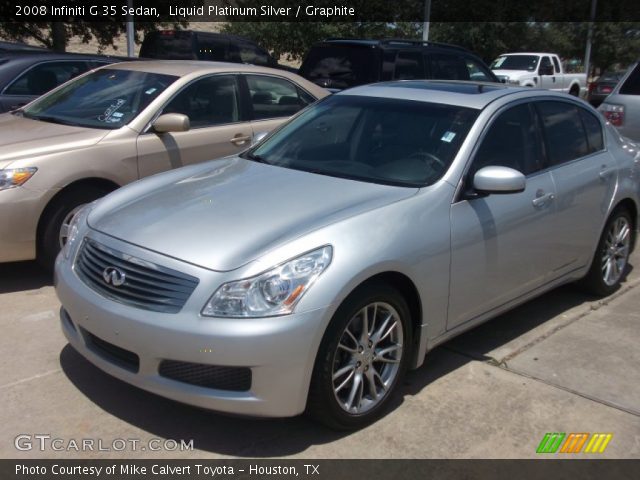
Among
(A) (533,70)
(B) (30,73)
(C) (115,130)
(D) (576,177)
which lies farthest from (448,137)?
(A) (533,70)

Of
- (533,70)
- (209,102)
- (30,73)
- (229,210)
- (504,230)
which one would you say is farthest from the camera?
(533,70)

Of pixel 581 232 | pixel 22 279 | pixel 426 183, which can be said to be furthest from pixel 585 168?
pixel 22 279

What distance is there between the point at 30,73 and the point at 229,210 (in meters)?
5.12

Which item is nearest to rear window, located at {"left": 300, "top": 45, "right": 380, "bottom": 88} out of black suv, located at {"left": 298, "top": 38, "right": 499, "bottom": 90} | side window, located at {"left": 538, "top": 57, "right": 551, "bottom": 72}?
black suv, located at {"left": 298, "top": 38, "right": 499, "bottom": 90}

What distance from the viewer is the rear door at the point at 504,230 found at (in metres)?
3.74

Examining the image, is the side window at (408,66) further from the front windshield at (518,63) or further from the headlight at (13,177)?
the front windshield at (518,63)

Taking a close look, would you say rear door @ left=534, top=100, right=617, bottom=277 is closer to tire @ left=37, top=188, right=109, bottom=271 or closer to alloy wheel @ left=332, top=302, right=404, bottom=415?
alloy wheel @ left=332, top=302, right=404, bottom=415

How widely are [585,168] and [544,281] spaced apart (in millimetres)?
886

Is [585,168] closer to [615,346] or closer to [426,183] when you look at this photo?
[615,346]

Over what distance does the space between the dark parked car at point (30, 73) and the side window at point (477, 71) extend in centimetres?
592

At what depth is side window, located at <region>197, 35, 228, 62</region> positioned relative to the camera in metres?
13.3

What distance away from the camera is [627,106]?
773cm

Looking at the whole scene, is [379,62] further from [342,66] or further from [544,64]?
[544,64]
